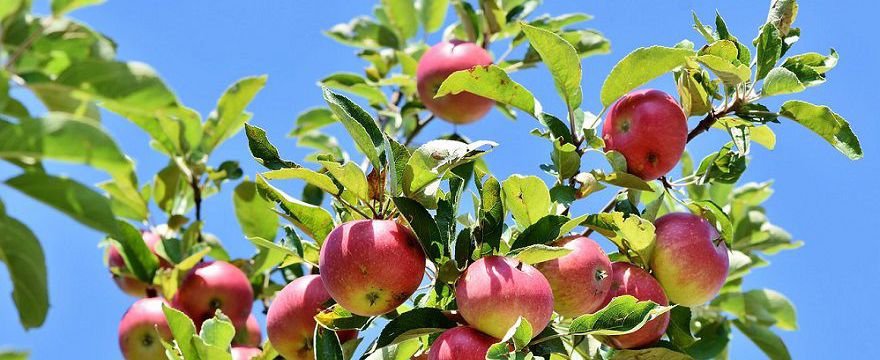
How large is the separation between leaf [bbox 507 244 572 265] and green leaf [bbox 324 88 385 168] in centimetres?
33

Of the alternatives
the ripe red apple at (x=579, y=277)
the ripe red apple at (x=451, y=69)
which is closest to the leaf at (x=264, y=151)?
the ripe red apple at (x=579, y=277)

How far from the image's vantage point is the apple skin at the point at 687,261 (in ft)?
7.14

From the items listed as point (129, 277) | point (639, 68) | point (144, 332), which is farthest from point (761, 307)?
point (129, 277)

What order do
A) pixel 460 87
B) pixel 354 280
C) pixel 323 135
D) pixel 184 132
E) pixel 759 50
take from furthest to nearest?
pixel 323 135, pixel 184 132, pixel 759 50, pixel 460 87, pixel 354 280

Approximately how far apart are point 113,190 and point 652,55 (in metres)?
1.74

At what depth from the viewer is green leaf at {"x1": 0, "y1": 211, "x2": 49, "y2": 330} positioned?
4.34ft

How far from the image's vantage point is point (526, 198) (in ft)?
6.47

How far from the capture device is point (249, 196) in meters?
2.89

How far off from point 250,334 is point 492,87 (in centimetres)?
117

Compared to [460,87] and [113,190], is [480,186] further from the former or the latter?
[113,190]

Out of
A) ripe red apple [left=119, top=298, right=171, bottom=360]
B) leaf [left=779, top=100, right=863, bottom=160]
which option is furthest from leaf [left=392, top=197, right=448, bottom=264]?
ripe red apple [left=119, top=298, right=171, bottom=360]

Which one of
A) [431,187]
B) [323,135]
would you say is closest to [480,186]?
[431,187]

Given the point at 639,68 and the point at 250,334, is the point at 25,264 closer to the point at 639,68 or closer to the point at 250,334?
the point at 639,68

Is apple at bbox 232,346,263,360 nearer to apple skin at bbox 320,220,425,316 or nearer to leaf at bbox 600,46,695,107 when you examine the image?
apple skin at bbox 320,220,425,316
